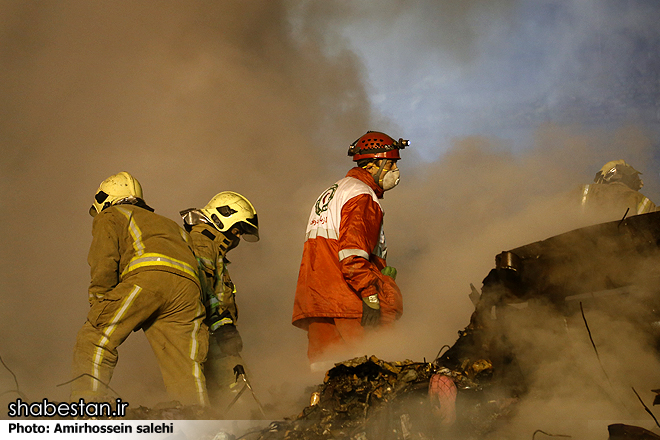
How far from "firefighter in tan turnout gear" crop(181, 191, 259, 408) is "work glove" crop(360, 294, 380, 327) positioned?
1.68 meters

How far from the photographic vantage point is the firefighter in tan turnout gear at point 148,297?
4.71 metres

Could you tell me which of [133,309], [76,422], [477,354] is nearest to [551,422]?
[477,354]

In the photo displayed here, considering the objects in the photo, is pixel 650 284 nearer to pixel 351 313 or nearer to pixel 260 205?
pixel 351 313

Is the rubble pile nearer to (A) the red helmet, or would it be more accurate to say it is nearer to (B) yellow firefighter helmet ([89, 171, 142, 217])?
(A) the red helmet

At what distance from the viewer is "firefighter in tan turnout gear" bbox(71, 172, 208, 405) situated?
4.71m

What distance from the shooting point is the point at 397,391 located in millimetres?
3150

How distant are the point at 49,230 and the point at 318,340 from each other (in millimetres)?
7016

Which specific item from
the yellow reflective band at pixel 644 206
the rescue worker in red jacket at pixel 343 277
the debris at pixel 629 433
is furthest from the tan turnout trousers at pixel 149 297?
the yellow reflective band at pixel 644 206

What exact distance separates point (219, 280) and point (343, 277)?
5.36 feet

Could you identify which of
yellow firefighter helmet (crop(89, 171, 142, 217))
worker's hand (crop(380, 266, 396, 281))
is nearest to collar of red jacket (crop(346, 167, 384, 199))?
worker's hand (crop(380, 266, 396, 281))

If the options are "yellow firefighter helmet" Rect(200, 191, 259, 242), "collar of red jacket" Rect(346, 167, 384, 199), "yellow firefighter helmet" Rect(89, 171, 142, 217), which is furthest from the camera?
"yellow firefighter helmet" Rect(200, 191, 259, 242)

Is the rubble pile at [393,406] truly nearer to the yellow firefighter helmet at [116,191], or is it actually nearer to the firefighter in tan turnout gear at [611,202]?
the firefighter in tan turnout gear at [611,202]

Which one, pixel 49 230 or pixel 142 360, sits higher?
pixel 49 230

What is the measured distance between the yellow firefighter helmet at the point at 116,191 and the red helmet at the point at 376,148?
1980 millimetres
